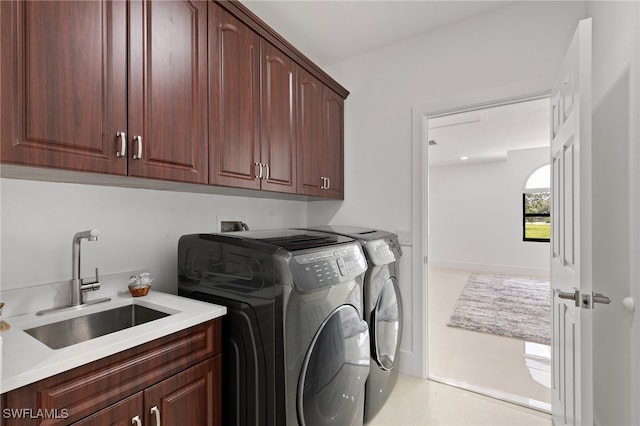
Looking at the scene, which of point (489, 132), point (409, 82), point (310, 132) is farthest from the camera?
point (489, 132)

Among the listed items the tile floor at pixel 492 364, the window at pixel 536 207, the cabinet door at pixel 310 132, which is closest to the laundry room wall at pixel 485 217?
the window at pixel 536 207

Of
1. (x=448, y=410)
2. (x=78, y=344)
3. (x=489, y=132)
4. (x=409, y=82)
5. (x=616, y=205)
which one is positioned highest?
(x=489, y=132)

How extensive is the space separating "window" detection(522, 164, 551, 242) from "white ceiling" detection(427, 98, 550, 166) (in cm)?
70

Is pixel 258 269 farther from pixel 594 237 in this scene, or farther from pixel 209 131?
pixel 594 237

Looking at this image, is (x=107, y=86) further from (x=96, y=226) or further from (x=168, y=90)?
(x=96, y=226)

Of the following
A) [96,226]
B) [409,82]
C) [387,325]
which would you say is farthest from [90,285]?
[409,82]

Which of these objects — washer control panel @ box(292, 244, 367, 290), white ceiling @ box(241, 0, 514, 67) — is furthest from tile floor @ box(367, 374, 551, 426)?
white ceiling @ box(241, 0, 514, 67)

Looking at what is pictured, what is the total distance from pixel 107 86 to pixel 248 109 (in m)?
0.72

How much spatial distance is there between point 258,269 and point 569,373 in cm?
149

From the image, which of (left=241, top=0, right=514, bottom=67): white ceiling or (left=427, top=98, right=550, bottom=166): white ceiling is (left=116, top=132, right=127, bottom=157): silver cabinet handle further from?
(left=427, top=98, right=550, bottom=166): white ceiling

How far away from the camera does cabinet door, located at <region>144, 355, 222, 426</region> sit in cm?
105

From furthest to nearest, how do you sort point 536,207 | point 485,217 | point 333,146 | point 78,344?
point 485,217
point 536,207
point 333,146
point 78,344

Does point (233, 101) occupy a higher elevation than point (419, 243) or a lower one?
higher

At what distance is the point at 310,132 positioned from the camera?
88.6 inches
